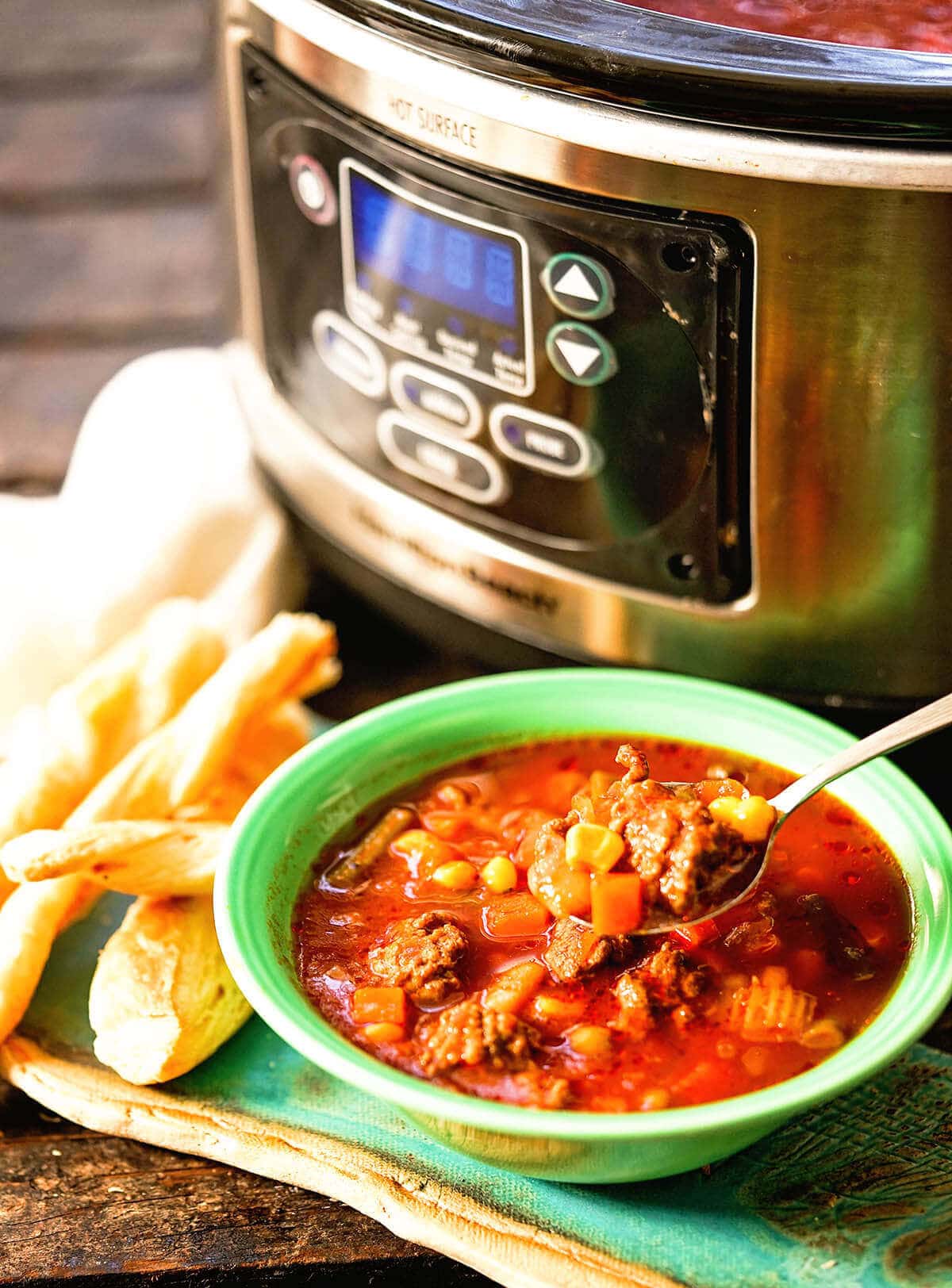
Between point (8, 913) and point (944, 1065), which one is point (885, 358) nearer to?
point (944, 1065)

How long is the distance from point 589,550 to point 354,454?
0.29m

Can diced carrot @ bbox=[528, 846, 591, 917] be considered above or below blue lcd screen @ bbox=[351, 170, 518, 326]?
below

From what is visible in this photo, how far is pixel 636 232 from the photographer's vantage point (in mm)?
1204

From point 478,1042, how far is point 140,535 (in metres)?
0.83

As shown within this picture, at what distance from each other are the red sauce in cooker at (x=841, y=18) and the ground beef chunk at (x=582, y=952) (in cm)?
67

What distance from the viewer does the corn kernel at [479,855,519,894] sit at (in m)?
1.21

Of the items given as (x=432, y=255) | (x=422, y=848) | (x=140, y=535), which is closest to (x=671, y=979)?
(x=422, y=848)

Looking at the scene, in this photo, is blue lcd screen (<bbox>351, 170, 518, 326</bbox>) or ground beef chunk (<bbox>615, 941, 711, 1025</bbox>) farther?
blue lcd screen (<bbox>351, 170, 518, 326</bbox>)

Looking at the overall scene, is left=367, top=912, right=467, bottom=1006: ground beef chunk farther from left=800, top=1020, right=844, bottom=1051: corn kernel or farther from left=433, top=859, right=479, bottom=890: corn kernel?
left=800, top=1020, right=844, bottom=1051: corn kernel

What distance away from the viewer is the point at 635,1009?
3.62 feet

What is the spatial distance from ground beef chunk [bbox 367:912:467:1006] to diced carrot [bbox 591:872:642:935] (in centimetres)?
11

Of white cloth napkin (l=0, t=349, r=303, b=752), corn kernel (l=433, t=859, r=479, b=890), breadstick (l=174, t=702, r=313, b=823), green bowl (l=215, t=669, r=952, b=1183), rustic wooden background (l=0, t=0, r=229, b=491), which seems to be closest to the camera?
green bowl (l=215, t=669, r=952, b=1183)

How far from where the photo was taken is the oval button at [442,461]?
142 centimetres

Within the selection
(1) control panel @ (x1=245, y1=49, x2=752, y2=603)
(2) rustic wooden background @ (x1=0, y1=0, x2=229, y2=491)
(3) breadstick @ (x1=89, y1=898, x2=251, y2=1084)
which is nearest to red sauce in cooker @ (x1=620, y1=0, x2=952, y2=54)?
(1) control panel @ (x1=245, y1=49, x2=752, y2=603)
